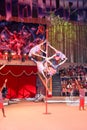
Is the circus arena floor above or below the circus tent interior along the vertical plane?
below

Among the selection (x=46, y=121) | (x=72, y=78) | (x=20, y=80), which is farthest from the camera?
(x=72, y=78)

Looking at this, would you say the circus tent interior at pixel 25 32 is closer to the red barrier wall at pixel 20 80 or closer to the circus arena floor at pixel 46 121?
the red barrier wall at pixel 20 80

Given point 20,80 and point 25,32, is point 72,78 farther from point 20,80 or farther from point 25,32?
point 25,32

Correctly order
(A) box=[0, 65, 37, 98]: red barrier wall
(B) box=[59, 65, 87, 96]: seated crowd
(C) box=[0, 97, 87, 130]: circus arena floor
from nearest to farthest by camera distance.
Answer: (C) box=[0, 97, 87, 130]: circus arena floor < (A) box=[0, 65, 37, 98]: red barrier wall < (B) box=[59, 65, 87, 96]: seated crowd

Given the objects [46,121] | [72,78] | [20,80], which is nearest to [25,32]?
[20,80]

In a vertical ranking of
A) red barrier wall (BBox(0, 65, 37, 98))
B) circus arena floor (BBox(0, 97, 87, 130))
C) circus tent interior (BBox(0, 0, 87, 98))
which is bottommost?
circus arena floor (BBox(0, 97, 87, 130))

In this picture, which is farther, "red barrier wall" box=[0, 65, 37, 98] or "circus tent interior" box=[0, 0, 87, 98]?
"circus tent interior" box=[0, 0, 87, 98]

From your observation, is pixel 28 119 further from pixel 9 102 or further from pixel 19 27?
pixel 19 27

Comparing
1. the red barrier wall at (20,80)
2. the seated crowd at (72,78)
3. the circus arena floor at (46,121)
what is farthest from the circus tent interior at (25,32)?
the circus arena floor at (46,121)

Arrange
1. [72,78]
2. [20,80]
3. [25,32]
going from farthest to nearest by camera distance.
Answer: [25,32] < [72,78] < [20,80]

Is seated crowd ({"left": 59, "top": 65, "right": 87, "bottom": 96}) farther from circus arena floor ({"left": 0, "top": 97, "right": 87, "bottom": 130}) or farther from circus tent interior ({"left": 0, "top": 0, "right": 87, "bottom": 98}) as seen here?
circus arena floor ({"left": 0, "top": 97, "right": 87, "bottom": 130})

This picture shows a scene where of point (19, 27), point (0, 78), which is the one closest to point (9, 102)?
point (0, 78)

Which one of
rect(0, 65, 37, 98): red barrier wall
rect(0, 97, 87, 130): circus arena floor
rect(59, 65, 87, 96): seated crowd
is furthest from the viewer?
rect(59, 65, 87, 96): seated crowd

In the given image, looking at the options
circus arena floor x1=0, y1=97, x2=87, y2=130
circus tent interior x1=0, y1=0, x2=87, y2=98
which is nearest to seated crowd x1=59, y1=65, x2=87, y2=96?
circus tent interior x1=0, y1=0, x2=87, y2=98
